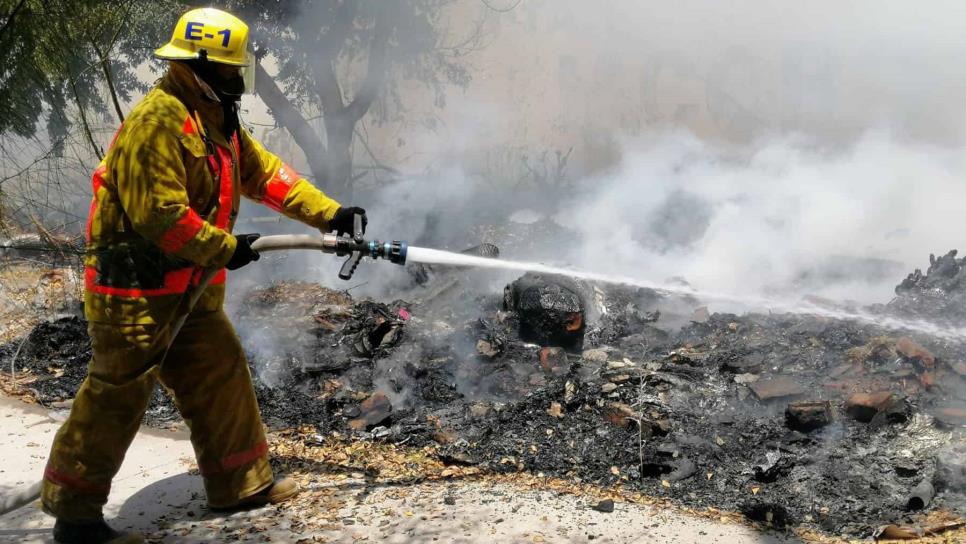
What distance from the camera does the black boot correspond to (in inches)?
115

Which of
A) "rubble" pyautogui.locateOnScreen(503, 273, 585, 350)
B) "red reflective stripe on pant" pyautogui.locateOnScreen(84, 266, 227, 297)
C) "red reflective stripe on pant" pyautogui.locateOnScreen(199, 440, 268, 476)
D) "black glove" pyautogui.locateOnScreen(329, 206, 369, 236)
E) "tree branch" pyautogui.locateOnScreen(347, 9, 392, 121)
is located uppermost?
"tree branch" pyautogui.locateOnScreen(347, 9, 392, 121)

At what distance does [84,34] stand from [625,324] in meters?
4.68

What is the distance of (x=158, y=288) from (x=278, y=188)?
2.57 ft

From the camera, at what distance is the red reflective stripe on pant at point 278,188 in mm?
3461

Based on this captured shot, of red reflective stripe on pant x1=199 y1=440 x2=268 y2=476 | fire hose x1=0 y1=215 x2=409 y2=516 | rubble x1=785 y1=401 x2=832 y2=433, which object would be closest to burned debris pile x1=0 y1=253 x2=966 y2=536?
rubble x1=785 y1=401 x2=832 y2=433

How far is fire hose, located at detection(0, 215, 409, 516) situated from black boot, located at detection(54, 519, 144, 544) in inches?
12.3

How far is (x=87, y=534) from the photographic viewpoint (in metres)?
2.92

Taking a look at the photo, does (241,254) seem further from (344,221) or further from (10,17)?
(10,17)

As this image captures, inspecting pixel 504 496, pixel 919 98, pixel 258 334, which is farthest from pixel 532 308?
pixel 919 98

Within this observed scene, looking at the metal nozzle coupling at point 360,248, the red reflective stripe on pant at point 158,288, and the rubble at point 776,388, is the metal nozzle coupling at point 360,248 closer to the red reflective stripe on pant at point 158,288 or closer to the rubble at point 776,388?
the red reflective stripe on pant at point 158,288

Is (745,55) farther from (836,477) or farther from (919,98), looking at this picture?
(836,477)

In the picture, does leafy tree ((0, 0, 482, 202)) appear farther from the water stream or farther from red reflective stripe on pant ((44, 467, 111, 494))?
red reflective stripe on pant ((44, 467, 111, 494))

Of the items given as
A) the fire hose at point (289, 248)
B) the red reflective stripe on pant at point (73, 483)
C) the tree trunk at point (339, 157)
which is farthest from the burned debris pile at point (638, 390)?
the tree trunk at point (339, 157)

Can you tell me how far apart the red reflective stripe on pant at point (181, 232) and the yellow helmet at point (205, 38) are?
2.00 ft
